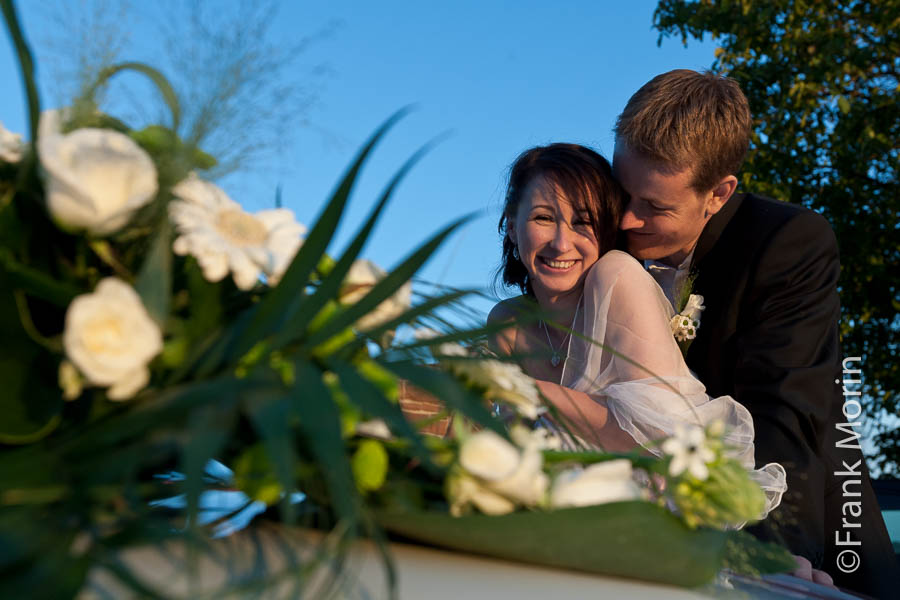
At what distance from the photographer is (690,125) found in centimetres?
377

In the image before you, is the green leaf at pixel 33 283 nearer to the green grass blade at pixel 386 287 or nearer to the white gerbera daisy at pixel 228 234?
the white gerbera daisy at pixel 228 234

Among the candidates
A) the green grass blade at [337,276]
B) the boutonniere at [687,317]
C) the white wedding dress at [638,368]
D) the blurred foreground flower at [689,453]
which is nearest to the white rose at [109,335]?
the green grass blade at [337,276]

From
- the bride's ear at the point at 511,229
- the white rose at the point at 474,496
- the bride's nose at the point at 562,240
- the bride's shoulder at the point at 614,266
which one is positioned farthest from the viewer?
the bride's ear at the point at 511,229

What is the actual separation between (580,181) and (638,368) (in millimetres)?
1124

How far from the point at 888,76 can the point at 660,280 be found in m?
6.09

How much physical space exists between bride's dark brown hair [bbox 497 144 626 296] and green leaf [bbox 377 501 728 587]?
267cm

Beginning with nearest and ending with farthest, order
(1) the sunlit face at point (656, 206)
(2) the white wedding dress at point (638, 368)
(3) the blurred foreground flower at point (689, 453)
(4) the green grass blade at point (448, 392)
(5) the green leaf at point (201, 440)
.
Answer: (5) the green leaf at point (201, 440)
(4) the green grass blade at point (448, 392)
(3) the blurred foreground flower at point (689, 453)
(2) the white wedding dress at point (638, 368)
(1) the sunlit face at point (656, 206)

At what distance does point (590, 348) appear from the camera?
10.3 feet

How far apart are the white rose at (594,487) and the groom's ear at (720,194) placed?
121 inches

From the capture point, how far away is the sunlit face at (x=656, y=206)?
3607 millimetres

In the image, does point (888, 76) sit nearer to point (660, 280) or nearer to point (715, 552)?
point (660, 280)

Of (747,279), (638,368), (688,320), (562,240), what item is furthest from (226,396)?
(747,279)

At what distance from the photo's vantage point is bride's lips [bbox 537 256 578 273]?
11.6 feet

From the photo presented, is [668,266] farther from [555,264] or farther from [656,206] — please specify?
[555,264]
